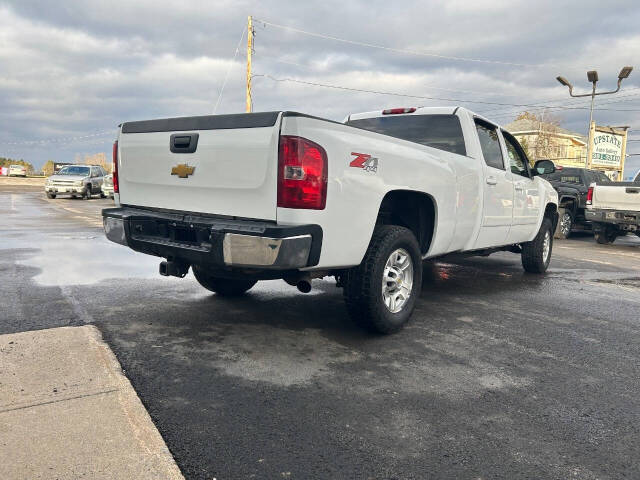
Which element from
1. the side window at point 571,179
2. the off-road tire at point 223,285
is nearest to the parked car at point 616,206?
the side window at point 571,179

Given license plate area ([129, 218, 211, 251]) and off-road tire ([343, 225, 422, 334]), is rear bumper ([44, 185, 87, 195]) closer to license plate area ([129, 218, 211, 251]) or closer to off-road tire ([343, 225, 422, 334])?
license plate area ([129, 218, 211, 251])

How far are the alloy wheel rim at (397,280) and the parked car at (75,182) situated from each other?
78.0ft

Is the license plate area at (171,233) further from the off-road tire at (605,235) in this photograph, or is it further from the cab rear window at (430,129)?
the off-road tire at (605,235)

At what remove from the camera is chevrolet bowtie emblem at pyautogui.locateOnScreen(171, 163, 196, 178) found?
3778 millimetres

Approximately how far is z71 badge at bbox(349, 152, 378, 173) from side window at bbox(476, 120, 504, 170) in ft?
7.55

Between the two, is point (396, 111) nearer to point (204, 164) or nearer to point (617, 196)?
point (204, 164)

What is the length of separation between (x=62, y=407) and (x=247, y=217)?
4.91 ft

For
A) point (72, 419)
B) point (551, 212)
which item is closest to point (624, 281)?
point (551, 212)

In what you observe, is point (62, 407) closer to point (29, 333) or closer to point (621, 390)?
point (29, 333)

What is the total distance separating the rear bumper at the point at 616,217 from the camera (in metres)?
11.3

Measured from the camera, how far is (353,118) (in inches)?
242

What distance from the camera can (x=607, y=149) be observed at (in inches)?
1608

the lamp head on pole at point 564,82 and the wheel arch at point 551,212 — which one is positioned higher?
the lamp head on pole at point 564,82

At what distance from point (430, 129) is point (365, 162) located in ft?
7.22
